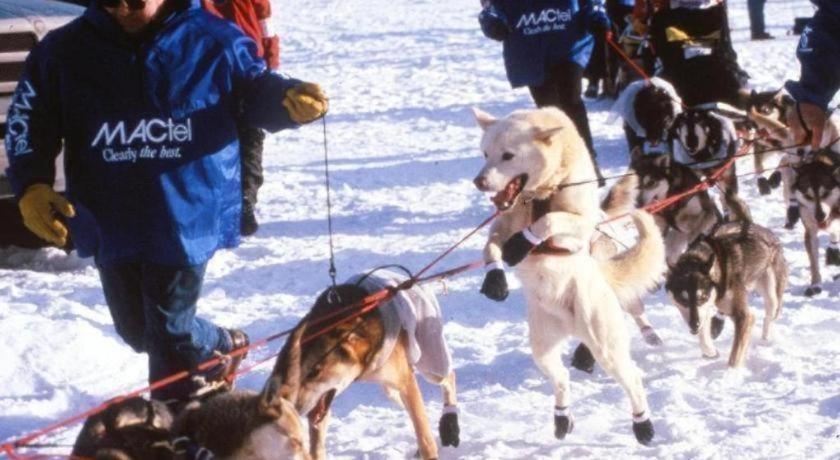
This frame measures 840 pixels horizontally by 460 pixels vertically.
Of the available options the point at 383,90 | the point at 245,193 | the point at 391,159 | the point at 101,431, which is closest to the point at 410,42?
the point at 383,90

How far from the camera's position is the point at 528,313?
314 centimetres

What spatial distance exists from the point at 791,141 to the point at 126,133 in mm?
3488

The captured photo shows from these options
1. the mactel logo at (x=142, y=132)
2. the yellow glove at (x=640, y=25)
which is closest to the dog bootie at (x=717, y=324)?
the mactel logo at (x=142, y=132)

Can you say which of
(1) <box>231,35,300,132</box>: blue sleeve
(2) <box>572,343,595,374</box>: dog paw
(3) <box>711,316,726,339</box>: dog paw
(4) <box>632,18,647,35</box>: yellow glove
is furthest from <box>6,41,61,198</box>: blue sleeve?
(4) <box>632,18,647,35</box>: yellow glove

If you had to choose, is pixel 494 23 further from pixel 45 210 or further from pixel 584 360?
pixel 45 210

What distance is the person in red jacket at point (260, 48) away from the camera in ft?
17.9

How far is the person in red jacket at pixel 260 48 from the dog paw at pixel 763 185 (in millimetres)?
2927

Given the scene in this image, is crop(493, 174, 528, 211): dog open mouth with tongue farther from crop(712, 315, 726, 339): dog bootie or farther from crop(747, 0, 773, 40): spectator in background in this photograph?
crop(747, 0, 773, 40): spectator in background

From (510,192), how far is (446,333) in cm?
140

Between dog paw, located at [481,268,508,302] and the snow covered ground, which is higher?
dog paw, located at [481,268,508,302]

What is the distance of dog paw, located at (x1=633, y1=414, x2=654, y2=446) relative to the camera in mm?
3008

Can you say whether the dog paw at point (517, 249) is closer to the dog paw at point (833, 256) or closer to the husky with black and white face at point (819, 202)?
the husky with black and white face at point (819, 202)

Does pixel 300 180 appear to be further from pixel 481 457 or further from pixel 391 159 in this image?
pixel 481 457

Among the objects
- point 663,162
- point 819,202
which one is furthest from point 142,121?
point 819,202
